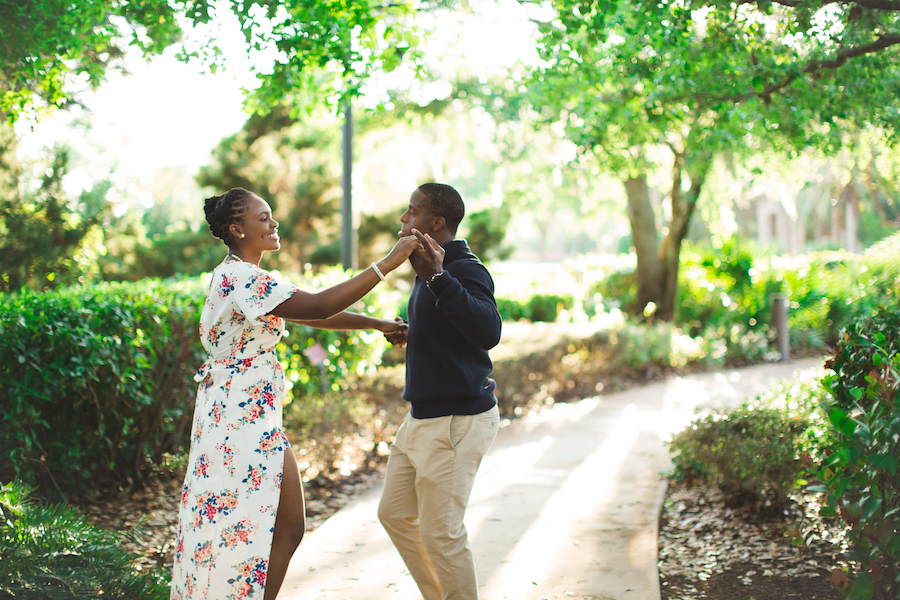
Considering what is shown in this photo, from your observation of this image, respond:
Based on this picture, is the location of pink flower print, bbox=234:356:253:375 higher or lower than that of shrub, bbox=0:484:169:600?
higher

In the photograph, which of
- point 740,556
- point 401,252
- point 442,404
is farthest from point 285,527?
point 740,556

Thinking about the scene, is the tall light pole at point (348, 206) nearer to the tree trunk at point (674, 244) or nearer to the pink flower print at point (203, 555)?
the pink flower print at point (203, 555)

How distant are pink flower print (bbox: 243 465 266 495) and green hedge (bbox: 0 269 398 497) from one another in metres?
2.25

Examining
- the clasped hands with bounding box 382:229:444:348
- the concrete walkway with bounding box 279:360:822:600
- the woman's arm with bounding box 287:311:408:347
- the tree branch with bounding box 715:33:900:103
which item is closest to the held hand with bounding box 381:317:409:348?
the woman's arm with bounding box 287:311:408:347

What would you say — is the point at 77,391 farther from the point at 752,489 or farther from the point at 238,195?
the point at 752,489

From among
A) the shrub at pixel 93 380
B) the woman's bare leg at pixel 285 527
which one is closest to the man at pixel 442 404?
the woman's bare leg at pixel 285 527

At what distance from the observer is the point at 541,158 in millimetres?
19641

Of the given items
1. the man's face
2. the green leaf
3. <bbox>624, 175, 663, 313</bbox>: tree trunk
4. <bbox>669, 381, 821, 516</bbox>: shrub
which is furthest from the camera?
<bbox>624, 175, 663, 313</bbox>: tree trunk

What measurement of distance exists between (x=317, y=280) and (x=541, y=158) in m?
12.7

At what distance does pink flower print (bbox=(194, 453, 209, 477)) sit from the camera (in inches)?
105

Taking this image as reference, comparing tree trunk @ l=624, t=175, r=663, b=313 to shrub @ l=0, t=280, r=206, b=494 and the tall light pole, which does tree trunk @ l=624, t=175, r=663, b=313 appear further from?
shrub @ l=0, t=280, r=206, b=494

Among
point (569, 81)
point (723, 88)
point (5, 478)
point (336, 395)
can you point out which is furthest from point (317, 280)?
point (723, 88)

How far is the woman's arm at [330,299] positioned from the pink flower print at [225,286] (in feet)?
0.61

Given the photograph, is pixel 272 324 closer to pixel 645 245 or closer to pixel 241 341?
pixel 241 341
